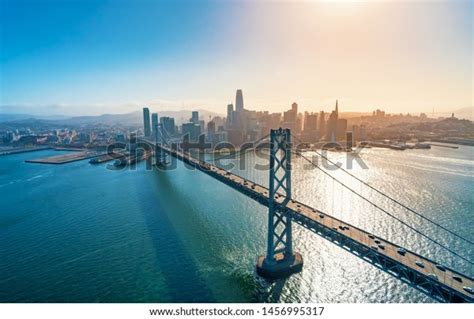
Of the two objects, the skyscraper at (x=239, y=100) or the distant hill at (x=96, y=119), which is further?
the distant hill at (x=96, y=119)

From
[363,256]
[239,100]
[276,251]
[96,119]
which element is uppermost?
[96,119]

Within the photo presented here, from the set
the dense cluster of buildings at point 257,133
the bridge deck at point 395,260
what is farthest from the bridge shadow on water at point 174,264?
the dense cluster of buildings at point 257,133

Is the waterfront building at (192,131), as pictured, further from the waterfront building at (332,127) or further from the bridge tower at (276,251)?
the bridge tower at (276,251)

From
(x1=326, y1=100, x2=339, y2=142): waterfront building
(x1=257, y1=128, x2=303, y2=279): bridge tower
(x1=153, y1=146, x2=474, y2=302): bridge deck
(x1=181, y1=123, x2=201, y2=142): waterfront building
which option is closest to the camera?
(x1=153, y1=146, x2=474, y2=302): bridge deck

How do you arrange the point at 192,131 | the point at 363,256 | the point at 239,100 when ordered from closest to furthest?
the point at 363,256 → the point at 192,131 → the point at 239,100

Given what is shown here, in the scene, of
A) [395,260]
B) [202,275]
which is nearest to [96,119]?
[202,275]

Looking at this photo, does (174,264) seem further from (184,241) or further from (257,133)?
(257,133)

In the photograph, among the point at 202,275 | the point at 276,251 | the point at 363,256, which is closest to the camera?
the point at 363,256

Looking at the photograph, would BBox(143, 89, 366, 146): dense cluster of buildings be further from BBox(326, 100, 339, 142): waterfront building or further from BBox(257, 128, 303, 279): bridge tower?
BBox(257, 128, 303, 279): bridge tower

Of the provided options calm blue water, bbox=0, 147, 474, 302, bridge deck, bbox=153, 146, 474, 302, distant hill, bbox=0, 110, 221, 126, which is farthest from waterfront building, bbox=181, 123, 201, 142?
distant hill, bbox=0, 110, 221, 126
